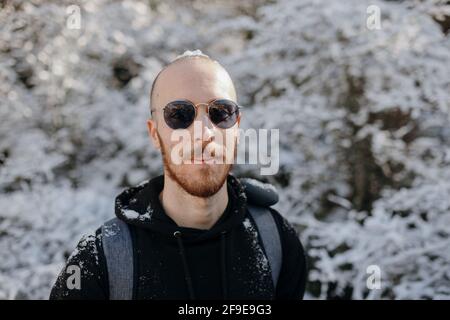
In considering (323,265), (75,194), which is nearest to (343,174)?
(323,265)

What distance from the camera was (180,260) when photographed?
168 cm

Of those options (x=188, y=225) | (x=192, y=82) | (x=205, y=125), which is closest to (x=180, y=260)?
(x=188, y=225)

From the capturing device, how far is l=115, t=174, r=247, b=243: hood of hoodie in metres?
1.70

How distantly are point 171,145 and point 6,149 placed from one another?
315 centimetres

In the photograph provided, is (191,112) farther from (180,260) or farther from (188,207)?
(180,260)

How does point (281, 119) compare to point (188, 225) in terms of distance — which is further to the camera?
point (281, 119)

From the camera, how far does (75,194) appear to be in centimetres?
402

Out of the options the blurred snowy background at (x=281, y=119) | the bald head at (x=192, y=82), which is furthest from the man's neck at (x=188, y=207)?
the blurred snowy background at (x=281, y=119)

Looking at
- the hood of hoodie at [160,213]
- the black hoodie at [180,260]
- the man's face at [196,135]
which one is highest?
the man's face at [196,135]

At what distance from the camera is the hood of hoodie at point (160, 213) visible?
170cm

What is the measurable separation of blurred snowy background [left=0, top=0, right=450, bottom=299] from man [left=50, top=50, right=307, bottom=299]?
5.52ft

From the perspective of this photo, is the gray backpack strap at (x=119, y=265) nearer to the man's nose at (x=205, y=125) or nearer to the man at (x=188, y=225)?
the man at (x=188, y=225)

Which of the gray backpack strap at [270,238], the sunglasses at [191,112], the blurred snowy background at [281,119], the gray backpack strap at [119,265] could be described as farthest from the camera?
the blurred snowy background at [281,119]

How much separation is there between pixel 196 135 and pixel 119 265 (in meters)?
0.53
